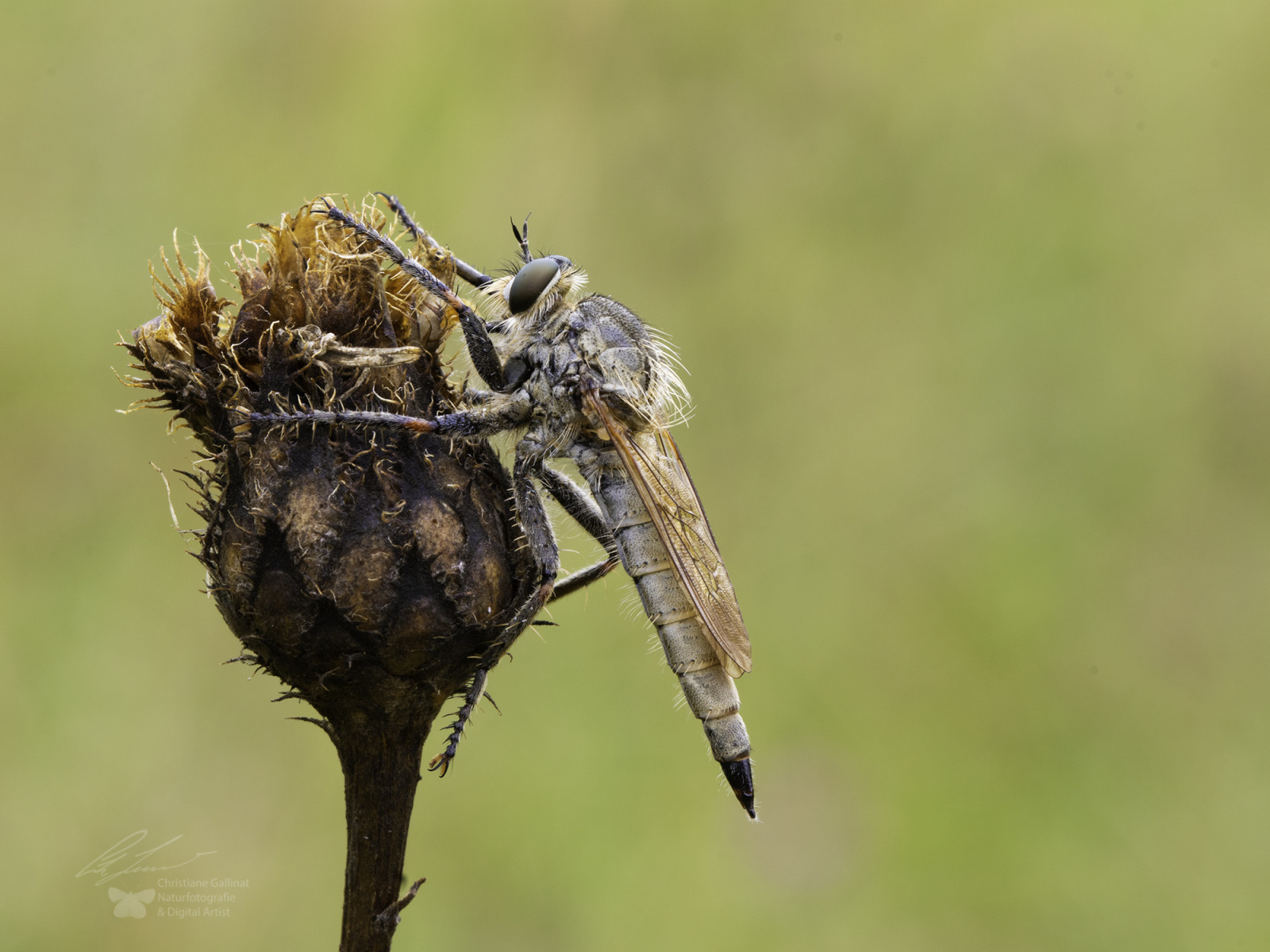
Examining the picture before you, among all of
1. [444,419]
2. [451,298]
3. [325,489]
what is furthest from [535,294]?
[325,489]

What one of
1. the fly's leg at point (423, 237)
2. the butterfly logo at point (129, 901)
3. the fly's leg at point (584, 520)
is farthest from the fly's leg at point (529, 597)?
the butterfly logo at point (129, 901)

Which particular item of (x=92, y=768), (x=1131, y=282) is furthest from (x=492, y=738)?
(x=1131, y=282)

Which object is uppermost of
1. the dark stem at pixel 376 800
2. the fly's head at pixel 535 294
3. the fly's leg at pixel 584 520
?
the fly's head at pixel 535 294

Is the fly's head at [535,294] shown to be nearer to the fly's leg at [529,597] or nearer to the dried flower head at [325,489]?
the fly's leg at [529,597]

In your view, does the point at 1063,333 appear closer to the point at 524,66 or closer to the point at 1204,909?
the point at 1204,909
